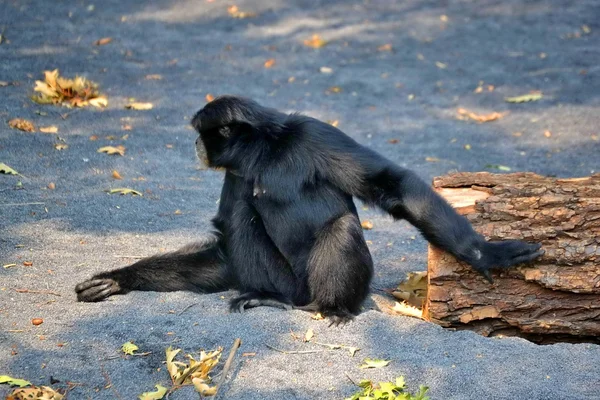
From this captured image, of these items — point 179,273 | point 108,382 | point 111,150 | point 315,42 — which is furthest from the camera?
point 315,42

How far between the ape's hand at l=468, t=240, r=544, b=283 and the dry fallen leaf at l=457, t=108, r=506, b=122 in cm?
582

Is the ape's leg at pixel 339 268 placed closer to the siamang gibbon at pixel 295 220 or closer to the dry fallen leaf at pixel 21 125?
the siamang gibbon at pixel 295 220

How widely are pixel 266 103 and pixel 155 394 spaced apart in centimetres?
712

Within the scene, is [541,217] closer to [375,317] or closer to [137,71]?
[375,317]

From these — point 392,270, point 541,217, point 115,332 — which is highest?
point 541,217

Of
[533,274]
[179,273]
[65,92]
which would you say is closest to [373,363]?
[533,274]

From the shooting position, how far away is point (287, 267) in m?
6.25

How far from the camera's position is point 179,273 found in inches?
251

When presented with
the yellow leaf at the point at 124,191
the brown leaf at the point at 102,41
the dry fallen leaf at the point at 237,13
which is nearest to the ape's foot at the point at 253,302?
the yellow leaf at the point at 124,191

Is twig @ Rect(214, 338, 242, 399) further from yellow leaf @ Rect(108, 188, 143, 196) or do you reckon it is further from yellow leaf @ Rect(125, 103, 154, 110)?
yellow leaf @ Rect(125, 103, 154, 110)

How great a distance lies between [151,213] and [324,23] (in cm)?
766

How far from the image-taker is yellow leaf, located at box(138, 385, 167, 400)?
14.6 feet

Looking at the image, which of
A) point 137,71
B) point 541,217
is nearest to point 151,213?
point 541,217

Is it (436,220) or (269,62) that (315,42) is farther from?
(436,220)
